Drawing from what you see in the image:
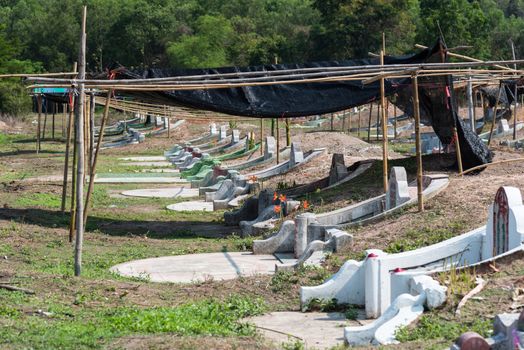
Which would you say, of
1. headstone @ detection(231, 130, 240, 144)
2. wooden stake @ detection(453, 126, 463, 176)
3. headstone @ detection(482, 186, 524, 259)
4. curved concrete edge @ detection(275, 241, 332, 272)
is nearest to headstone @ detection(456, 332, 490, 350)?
headstone @ detection(482, 186, 524, 259)

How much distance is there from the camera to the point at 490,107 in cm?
4000

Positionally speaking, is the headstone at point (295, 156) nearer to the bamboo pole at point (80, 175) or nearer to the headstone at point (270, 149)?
the headstone at point (270, 149)

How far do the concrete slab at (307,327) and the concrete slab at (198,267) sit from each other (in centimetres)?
→ 289

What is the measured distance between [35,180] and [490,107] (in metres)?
18.4

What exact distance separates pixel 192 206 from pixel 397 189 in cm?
879

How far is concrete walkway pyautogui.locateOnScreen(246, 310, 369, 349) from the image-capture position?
10.3m

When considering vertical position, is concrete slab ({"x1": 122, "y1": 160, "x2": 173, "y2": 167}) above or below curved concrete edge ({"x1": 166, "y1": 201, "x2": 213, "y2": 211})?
below

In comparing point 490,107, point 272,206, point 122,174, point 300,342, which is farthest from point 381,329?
point 490,107

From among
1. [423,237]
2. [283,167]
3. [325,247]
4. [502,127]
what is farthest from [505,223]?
[502,127]

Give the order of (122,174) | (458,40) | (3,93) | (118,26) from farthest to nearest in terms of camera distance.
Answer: (118,26), (3,93), (458,40), (122,174)

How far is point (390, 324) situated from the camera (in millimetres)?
9617

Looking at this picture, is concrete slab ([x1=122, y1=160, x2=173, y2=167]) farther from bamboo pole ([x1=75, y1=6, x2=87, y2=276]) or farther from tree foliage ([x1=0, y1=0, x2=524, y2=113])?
bamboo pole ([x1=75, y1=6, x2=87, y2=276])

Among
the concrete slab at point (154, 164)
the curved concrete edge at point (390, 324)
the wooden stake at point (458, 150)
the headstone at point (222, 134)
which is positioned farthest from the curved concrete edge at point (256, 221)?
the headstone at point (222, 134)

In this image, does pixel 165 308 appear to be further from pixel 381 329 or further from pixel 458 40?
pixel 458 40
